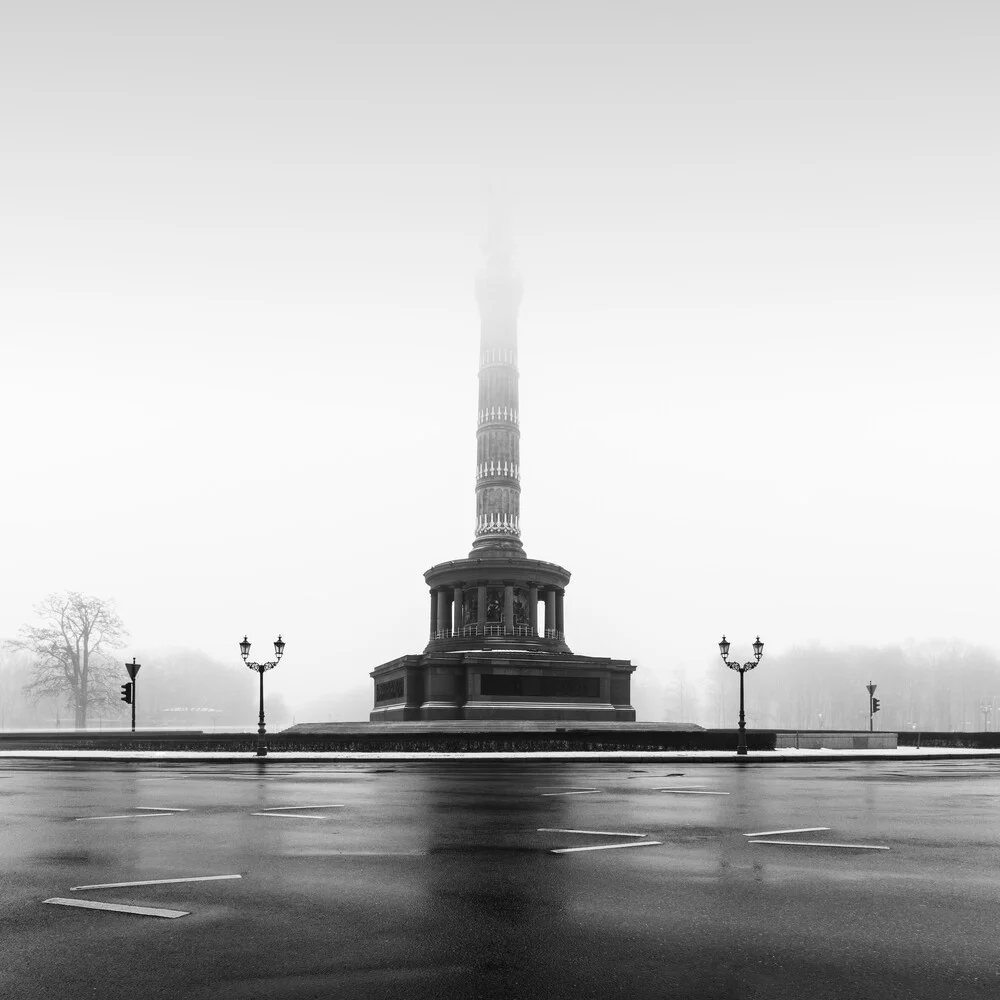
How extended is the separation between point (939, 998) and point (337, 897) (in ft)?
14.9

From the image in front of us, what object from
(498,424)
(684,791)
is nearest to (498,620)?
(498,424)

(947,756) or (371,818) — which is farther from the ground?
(371,818)

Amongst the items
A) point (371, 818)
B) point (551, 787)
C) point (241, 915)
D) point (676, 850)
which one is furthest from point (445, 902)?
point (551, 787)

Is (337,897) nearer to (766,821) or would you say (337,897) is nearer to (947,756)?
(766,821)

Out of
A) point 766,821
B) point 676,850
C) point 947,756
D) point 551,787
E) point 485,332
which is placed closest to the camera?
point 676,850

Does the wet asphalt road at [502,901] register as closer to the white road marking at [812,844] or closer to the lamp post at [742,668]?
the white road marking at [812,844]

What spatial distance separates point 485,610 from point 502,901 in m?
64.2

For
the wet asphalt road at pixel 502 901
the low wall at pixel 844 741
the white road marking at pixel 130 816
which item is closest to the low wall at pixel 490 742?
the low wall at pixel 844 741

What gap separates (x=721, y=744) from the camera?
1528 inches

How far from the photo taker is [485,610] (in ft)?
236

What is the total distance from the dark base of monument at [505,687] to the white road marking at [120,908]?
52855mm

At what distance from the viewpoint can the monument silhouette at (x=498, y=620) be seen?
62219mm

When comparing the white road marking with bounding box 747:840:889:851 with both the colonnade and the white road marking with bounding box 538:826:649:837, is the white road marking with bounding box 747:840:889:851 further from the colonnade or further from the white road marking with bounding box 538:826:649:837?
the colonnade

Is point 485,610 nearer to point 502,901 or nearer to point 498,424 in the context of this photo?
point 498,424
